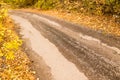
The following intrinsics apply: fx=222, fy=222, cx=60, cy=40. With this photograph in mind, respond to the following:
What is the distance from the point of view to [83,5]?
2225 cm

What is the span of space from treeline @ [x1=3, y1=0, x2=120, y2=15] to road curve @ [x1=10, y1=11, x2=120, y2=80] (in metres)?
2.98

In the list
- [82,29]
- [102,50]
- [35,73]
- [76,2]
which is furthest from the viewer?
[76,2]

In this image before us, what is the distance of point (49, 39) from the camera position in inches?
567

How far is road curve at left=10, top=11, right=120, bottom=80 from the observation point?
30.4 ft

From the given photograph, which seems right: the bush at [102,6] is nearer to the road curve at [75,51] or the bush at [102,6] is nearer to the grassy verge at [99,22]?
the grassy verge at [99,22]

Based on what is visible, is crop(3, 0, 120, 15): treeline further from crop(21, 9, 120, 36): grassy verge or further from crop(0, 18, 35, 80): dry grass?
crop(0, 18, 35, 80): dry grass

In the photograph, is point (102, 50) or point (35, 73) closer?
point (35, 73)

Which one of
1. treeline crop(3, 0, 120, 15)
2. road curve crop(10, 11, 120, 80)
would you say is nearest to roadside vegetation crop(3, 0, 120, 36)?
treeline crop(3, 0, 120, 15)

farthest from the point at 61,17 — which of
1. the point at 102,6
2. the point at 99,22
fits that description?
the point at 99,22

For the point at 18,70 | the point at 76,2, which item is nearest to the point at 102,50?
the point at 18,70

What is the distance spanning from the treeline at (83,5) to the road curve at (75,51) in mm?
2982

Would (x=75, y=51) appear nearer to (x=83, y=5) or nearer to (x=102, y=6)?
(x=102, y=6)

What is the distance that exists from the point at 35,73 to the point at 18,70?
0.88 m

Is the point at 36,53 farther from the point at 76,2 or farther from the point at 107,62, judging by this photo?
the point at 76,2
